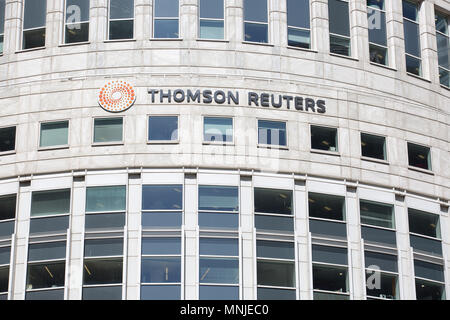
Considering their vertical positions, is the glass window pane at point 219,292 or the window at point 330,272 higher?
the window at point 330,272

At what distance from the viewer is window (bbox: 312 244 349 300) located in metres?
52.1

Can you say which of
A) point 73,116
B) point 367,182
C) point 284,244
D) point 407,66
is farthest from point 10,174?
point 407,66

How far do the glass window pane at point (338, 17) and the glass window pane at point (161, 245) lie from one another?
13854mm

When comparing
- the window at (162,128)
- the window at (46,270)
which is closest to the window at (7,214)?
the window at (46,270)

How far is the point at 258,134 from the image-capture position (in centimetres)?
5422

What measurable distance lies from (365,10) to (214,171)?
39.8 ft

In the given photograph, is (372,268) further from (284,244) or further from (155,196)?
(155,196)

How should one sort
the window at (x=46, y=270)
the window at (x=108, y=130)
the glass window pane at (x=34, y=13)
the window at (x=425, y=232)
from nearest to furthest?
the window at (x=46, y=270)
the window at (x=108, y=130)
the window at (x=425, y=232)
the glass window pane at (x=34, y=13)

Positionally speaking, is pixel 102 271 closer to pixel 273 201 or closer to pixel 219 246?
pixel 219 246

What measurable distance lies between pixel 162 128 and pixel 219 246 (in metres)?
6.21

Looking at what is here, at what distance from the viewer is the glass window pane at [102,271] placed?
51000 millimetres

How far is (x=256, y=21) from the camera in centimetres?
5688

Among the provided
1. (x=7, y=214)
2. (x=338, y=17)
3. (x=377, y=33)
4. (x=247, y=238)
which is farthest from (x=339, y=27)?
(x=7, y=214)

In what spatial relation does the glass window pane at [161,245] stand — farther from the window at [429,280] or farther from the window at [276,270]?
the window at [429,280]
